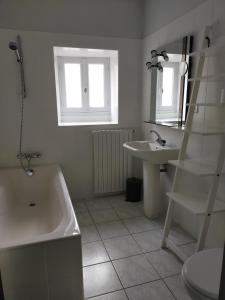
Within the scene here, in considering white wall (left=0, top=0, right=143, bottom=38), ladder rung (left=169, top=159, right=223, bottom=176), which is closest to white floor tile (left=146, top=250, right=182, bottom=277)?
ladder rung (left=169, top=159, right=223, bottom=176)

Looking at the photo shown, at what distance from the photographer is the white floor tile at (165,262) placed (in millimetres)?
1771

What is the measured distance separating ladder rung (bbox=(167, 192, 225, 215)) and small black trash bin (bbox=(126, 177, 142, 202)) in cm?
102

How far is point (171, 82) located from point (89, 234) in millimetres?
1803

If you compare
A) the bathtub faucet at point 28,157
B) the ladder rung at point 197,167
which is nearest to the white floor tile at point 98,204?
the bathtub faucet at point 28,157

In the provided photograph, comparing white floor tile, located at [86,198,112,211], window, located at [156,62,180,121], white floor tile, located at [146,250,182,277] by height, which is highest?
window, located at [156,62,180,121]

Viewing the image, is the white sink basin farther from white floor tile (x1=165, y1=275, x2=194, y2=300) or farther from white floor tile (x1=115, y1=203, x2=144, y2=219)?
white floor tile (x1=165, y1=275, x2=194, y2=300)

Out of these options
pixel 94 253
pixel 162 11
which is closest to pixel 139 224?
pixel 94 253

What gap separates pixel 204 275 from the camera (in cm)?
113

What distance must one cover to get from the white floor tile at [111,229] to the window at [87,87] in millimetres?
1303

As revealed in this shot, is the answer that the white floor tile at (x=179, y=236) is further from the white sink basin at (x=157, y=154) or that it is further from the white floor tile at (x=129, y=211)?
the white sink basin at (x=157, y=154)

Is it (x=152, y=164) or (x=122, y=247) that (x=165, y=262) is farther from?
(x=152, y=164)

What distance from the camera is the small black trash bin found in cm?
295

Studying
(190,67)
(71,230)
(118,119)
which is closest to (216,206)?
(71,230)

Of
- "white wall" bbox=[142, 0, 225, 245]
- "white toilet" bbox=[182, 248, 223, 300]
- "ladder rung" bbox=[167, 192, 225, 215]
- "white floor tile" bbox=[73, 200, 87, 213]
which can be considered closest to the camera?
"white toilet" bbox=[182, 248, 223, 300]
